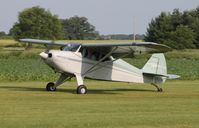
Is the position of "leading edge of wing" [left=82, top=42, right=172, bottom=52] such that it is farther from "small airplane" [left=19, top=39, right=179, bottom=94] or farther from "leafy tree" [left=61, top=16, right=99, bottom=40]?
"leafy tree" [left=61, top=16, right=99, bottom=40]

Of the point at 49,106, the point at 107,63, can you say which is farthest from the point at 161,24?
the point at 49,106

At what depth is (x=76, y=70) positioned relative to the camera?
23812 millimetres

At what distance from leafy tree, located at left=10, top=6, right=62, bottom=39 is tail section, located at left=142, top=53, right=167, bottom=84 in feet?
342

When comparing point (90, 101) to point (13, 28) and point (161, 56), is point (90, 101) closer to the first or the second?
point (161, 56)

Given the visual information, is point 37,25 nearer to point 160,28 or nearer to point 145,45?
point 160,28

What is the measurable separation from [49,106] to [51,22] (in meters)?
125

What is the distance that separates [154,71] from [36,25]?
11572cm

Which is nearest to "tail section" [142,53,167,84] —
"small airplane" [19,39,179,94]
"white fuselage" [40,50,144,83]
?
"small airplane" [19,39,179,94]

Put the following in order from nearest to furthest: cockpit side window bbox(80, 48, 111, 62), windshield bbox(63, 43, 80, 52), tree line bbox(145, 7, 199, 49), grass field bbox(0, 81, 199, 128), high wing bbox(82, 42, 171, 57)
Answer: grass field bbox(0, 81, 199, 128) → high wing bbox(82, 42, 171, 57) → windshield bbox(63, 43, 80, 52) → cockpit side window bbox(80, 48, 111, 62) → tree line bbox(145, 7, 199, 49)

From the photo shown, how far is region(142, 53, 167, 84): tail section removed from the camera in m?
26.0

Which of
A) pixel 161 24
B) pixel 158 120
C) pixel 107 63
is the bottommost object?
pixel 158 120

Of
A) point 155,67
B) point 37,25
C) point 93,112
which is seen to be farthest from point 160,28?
point 93,112

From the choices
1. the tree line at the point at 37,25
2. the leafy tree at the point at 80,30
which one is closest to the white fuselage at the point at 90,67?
the tree line at the point at 37,25

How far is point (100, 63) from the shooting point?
A: 24.6m
